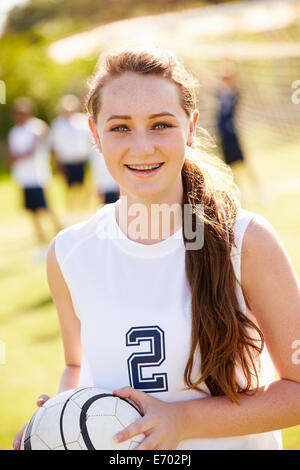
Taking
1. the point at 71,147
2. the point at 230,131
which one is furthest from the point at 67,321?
the point at 230,131

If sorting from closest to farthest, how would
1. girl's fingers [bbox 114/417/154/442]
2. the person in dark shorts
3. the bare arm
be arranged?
girl's fingers [bbox 114/417/154/442], the bare arm, the person in dark shorts

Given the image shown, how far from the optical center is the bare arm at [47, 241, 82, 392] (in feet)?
7.11

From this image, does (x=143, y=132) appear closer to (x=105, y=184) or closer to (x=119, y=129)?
(x=119, y=129)

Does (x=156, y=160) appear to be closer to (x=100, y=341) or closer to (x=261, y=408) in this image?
(x=100, y=341)

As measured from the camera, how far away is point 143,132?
1.88 metres

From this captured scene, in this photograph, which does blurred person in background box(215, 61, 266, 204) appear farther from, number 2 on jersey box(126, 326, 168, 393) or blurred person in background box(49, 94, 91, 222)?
number 2 on jersey box(126, 326, 168, 393)

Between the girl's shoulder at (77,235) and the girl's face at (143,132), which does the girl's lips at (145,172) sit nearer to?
the girl's face at (143,132)

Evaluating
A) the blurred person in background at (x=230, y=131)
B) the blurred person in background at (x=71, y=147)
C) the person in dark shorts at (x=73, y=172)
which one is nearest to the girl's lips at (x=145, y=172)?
the blurred person in background at (x=71, y=147)

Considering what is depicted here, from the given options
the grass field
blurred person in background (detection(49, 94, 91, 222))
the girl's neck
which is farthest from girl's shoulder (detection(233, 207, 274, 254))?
blurred person in background (detection(49, 94, 91, 222))

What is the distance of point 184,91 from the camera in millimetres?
2004

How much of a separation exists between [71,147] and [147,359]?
917cm

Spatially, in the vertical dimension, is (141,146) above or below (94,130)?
below

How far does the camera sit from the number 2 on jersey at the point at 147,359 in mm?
1875

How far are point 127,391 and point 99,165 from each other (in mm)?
6462
